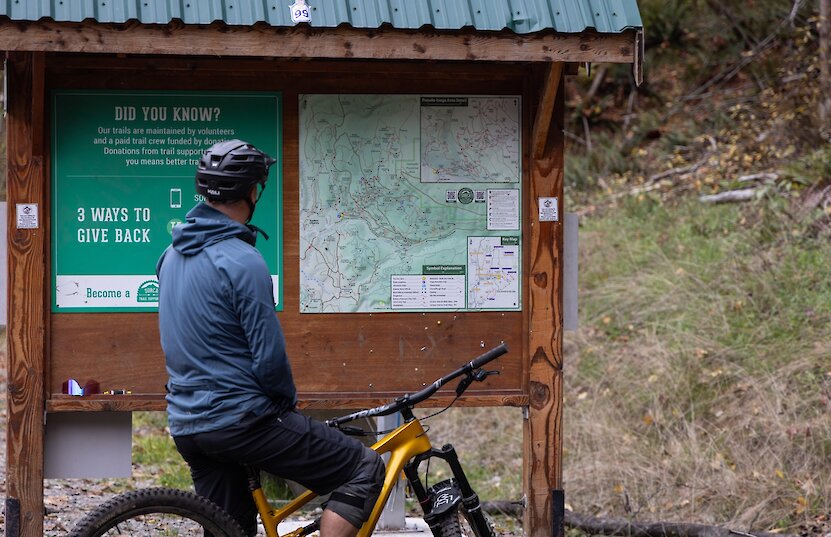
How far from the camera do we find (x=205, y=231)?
353 cm

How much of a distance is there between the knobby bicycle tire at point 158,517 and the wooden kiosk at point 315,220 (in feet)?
4.11

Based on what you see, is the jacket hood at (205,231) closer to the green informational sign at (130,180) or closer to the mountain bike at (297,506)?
the mountain bike at (297,506)

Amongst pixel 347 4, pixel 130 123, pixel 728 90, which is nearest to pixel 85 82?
pixel 130 123

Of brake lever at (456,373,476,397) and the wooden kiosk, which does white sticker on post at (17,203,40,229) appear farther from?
brake lever at (456,373,476,397)

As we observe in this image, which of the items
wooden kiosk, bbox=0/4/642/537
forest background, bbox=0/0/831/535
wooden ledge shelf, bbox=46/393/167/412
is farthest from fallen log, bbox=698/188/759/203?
wooden ledge shelf, bbox=46/393/167/412

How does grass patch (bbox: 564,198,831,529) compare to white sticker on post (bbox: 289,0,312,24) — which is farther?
grass patch (bbox: 564,198,831,529)

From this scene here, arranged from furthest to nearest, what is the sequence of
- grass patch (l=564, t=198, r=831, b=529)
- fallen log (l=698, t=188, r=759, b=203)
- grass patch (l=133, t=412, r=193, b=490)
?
fallen log (l=698, t=188, r=759, b=203), grass patch (l=133, t=412, r=193, b=490), grass patch (l=564, t=198, r=831, b=529)

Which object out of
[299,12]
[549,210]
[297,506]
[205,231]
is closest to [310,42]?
[299,12]

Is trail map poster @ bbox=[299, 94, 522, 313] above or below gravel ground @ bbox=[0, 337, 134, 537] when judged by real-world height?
A: above

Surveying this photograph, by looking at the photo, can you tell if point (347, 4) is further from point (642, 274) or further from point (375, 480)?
point (642, 274)

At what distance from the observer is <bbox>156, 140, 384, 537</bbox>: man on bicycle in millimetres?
3426

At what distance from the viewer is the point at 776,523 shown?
19.6 ft

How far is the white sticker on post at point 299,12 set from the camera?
4.45 m

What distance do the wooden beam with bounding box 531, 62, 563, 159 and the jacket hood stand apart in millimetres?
1853
